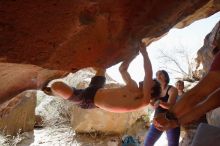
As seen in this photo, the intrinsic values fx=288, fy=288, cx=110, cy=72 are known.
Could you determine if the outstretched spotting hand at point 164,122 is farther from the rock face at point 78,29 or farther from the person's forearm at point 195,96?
the rock face at point 78,29

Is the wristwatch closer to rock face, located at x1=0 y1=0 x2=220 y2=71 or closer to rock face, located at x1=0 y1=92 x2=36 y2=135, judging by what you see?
rock face, located at x1=0 y1=0 x2=220 y2=71

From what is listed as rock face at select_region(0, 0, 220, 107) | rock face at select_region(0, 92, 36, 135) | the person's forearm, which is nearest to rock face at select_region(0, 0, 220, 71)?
rock face at select_region(0, 0, 220, 107)

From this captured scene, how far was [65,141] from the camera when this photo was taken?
32.7 ft

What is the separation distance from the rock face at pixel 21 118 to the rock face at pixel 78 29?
16.9ft

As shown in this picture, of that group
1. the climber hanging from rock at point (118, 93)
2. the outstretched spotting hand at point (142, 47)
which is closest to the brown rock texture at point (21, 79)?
the climber hanging from rock at point (118, 93)

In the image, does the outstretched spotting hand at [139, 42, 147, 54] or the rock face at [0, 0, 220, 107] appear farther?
the outstretched spotting hand at [139, 42, 147, 54]

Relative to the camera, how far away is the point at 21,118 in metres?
10.4

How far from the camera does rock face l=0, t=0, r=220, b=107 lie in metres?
3.59

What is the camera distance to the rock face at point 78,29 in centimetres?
359

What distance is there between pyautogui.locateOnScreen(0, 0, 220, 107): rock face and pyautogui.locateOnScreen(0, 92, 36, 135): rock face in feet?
16.9

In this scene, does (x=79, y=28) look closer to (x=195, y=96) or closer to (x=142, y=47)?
(x=142, y=47)

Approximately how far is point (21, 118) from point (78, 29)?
719cm

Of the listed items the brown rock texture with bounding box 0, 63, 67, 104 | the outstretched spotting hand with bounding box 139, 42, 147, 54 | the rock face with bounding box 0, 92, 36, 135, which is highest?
the outstretched spotting hand with bounding box 139, 42, 147, 54

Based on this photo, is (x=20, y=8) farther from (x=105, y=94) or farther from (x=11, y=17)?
(x=105, y=94)
